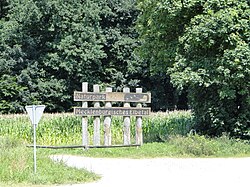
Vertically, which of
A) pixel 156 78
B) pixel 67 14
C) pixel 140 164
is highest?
pixel 67 14

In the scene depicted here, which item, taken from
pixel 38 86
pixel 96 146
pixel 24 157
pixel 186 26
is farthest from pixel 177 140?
pixel 38 86

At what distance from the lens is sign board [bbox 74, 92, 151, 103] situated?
57.1ft

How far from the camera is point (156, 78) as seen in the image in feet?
143

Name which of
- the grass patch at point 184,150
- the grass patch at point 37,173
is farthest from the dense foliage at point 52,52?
the grass patch at point 37,173

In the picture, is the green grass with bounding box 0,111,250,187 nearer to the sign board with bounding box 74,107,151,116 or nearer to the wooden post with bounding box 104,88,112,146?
the wooden post with bounding box 104,88,112,146

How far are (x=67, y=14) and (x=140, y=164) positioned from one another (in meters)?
27.8

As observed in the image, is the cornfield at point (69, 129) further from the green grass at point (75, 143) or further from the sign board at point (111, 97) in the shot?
the sign board at point (111, 97)

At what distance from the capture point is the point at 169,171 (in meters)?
13.1

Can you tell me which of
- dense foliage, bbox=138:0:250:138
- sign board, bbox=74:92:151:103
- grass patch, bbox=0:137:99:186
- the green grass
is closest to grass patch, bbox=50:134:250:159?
the green grass

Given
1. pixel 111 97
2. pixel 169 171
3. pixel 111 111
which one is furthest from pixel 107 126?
pixel 169 171

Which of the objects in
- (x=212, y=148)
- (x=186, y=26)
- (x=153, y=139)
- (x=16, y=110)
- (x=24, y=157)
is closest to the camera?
(x=24, y=157)

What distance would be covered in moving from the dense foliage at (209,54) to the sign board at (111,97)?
1370mm

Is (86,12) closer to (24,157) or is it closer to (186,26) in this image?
(186,26)

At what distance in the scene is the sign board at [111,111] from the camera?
17.5m
